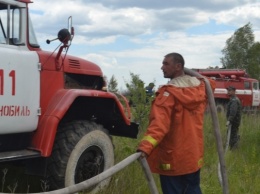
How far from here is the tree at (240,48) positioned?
47.8m

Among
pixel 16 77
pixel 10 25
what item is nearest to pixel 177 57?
pixel 16 77

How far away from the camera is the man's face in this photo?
4012 mm

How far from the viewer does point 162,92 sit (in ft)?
12.9

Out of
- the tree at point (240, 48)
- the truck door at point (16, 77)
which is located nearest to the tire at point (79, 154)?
the truck door at point (16, 77)

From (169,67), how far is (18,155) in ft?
5.80

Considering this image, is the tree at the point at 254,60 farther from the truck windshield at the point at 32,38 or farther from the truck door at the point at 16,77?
the truck door at the point at 16,77

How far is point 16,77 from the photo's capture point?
4.53m

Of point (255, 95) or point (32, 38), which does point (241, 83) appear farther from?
point (32, 38)

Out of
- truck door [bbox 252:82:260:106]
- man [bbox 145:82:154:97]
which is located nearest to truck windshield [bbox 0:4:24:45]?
man [bbox 145:82:154:97]

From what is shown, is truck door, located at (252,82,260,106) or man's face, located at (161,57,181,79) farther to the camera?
truck door, located at (252,82,260,106)

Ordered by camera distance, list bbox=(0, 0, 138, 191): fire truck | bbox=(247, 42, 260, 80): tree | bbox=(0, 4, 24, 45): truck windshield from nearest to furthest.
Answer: bbox=(0, 0, 138, 191): fire truck
bbox=(0, 4, 24, 45): truck windshield
bbox=(247, 42, 260, 80): tree

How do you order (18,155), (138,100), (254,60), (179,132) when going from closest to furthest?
(179,132)
(18,155)
(138,100)
(254,60)

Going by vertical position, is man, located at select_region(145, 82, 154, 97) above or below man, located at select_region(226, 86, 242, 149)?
above

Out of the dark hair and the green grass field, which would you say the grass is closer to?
the green grass field
